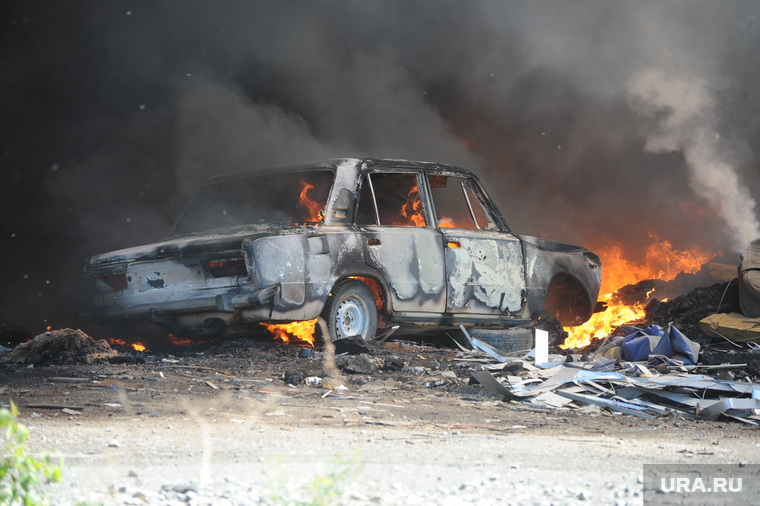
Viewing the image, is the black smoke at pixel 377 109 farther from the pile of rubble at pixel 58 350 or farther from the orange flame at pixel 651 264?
the pile of rubble at pixel 58 350

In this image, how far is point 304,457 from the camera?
320 centimetres

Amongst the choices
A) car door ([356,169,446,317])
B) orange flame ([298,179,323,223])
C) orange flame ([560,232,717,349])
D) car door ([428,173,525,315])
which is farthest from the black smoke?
car door ([428,173,525,315])

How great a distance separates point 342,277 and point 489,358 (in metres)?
1.44

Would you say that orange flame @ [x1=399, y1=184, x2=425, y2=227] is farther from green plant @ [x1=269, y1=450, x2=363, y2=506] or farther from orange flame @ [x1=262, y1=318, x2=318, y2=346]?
green plant @ [x1=269, y1=450, x2=363, y2=506]

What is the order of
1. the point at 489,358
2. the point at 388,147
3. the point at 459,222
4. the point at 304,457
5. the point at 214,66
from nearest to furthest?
the point at 304,457 → the point at 489,358 → the point at 459,222 → the point at 214,66 → the point at 388,147

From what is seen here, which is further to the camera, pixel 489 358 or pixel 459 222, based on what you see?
pixel 459 222

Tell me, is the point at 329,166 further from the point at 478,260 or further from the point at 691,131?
the point at 691,131

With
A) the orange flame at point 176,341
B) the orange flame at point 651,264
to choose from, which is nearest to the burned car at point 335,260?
the orange flame at point 176,341

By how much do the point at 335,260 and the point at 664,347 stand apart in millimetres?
2682

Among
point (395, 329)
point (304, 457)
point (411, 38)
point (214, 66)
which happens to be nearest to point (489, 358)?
point (395, 329)

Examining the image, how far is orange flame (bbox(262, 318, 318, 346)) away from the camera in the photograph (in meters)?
6.57

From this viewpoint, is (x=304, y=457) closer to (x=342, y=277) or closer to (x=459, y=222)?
(x=342, y=277)

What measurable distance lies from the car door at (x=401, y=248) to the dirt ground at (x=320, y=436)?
67cm

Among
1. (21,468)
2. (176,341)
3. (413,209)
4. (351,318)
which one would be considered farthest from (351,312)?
(21,468)
